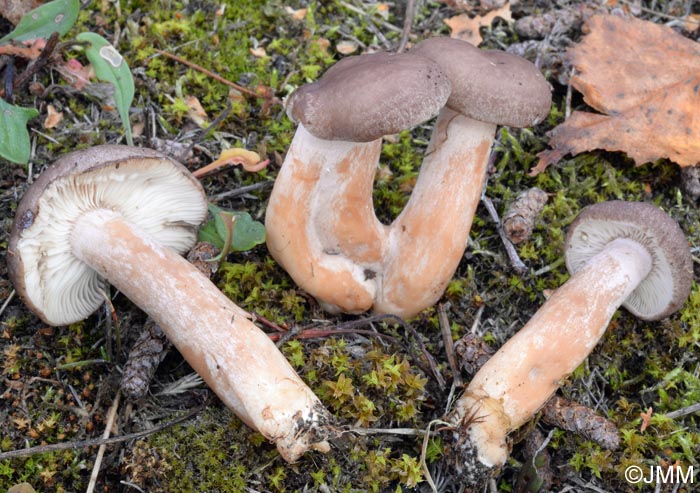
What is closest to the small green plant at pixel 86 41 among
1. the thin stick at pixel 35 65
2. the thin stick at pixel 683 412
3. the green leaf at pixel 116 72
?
the green leaf at pixel 116 72

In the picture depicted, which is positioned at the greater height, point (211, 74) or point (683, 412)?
point (211, 74)

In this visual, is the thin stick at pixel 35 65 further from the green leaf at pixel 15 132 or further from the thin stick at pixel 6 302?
the thin stick at pixel 6 302

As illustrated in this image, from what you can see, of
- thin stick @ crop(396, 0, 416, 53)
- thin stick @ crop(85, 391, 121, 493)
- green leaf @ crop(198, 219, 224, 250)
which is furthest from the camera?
thin stick @ crop(396, 0, 416, 53)

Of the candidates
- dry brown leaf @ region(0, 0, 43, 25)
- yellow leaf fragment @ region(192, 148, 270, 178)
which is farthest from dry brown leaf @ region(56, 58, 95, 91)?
yellow leaf fragment @ region(192, 148, 270, 178)

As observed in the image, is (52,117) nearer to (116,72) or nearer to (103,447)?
(116,72)

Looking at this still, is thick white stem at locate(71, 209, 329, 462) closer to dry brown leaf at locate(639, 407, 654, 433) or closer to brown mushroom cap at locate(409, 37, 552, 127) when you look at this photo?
brown mushroom cap at locate(409, 37, 552, 127)

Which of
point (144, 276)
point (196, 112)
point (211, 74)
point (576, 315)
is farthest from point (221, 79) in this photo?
point (576, 315)
